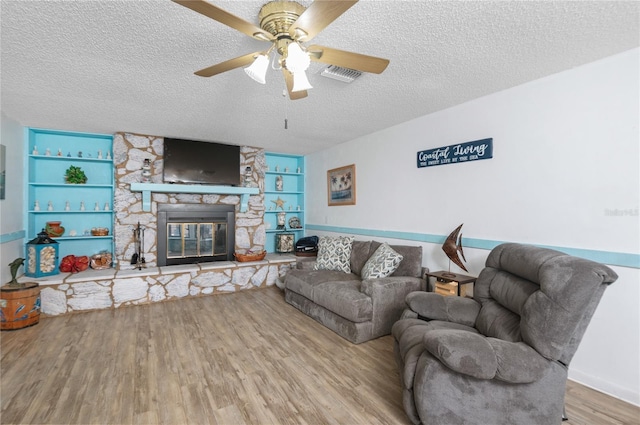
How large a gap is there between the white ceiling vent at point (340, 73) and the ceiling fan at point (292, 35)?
2.05 ft

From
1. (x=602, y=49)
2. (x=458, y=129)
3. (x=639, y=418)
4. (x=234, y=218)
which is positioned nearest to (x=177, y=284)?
(x=234, y=218)

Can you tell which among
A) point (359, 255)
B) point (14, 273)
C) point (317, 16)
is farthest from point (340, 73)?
point (14, 273)

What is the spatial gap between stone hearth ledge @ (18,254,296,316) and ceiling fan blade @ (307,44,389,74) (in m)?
3.70

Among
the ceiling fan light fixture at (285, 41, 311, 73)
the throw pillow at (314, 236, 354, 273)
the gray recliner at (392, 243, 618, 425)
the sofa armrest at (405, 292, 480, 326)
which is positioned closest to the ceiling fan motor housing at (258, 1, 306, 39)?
the ceiling fan light fixture at (285, 41, 311, 73)

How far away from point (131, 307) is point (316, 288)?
2.57 m

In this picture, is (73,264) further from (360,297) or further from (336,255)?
(360,297)

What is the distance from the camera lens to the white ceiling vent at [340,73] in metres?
2.34

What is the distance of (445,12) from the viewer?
1674mm

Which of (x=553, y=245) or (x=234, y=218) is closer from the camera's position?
(x=553, y=245)

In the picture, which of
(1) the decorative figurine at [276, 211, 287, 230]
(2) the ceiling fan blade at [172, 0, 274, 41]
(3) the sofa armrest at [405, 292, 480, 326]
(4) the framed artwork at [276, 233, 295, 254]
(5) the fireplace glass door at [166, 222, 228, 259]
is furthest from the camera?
(1) the decorative figurine at [276, 211, 287, 230]

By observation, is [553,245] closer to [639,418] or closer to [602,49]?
[639,418]

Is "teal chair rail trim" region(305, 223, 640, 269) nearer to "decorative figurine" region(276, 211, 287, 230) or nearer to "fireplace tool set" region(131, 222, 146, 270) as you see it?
"decorative figurine" region(276, 211, 287, 230)

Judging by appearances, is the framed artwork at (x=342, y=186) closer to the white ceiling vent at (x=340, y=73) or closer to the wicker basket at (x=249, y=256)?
the wicker basket at (x=249, y=256)

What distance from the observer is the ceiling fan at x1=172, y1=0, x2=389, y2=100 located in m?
1.34
